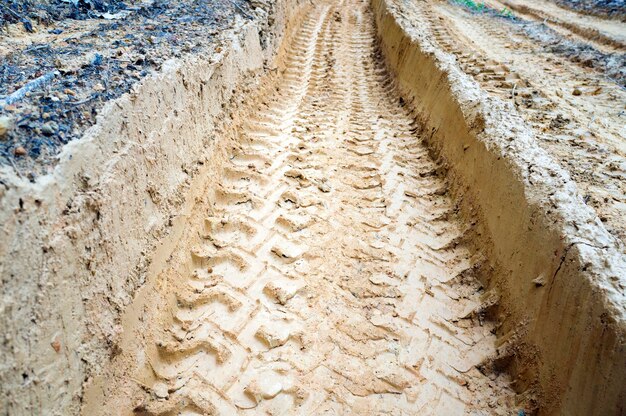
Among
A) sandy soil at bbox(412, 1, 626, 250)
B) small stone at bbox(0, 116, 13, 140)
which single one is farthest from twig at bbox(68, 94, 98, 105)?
sandy soil at bbox(412, 1, 626, 250)

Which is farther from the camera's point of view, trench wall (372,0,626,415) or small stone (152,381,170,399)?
small stone (152,381,170,399)

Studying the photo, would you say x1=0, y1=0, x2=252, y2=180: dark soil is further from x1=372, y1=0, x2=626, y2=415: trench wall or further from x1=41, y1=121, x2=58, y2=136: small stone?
x1=372, y1=0, x2=626, y2=415: trench wall

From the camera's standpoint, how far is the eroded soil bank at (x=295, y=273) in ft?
4.83

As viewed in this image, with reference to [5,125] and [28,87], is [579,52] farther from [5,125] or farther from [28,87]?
[5,125]

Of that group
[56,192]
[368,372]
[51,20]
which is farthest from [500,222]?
[51,20]

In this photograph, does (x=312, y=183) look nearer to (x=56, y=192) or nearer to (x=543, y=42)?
(x=56, y=192)

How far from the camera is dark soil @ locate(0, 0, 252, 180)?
160cm

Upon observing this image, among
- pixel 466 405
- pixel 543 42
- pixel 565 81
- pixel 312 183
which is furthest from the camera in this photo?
pixel 543 42

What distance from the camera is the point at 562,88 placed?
440cm

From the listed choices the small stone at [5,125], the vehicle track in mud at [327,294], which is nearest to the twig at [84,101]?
the small stone at [5,125]

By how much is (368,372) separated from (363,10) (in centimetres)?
920

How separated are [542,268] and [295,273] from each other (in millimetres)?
1351

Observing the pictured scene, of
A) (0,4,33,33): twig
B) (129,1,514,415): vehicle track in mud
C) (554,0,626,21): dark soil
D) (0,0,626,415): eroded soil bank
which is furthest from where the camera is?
(554,0,626,21): dark soil

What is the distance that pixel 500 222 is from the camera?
2.37 m
